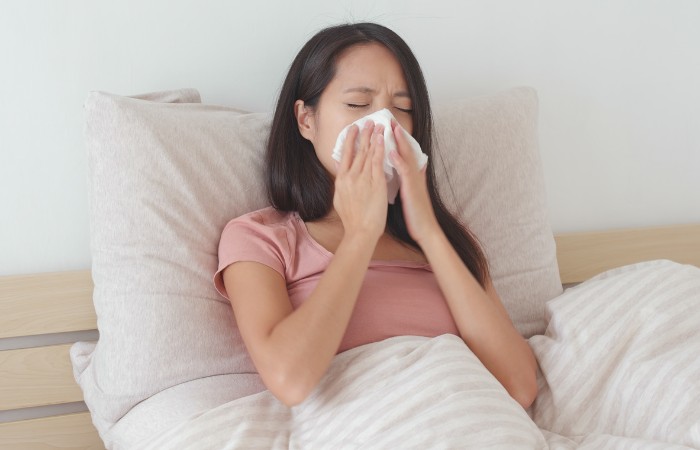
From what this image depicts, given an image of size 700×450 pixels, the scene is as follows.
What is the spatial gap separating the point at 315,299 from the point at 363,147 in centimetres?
28

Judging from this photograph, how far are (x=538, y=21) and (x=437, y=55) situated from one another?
0.93 ft

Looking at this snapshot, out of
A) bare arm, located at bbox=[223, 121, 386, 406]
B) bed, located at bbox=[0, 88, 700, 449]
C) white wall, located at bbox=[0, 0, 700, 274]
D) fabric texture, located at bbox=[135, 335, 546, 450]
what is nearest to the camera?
fabric texture, located at bbox=[135, 335, 546, 450]

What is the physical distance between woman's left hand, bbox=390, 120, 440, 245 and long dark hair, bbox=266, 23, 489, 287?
10cm

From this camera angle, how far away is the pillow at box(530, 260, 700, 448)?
117cm

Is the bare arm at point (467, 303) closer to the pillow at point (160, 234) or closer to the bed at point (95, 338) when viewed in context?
the bed at point (95, 338)

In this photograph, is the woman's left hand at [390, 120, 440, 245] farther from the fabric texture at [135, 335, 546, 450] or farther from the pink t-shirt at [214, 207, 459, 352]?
the fabric texture at [135, 335, 546, 450]

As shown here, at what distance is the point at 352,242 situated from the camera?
49.1 inches

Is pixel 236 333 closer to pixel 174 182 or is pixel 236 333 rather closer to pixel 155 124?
pixel 174 182

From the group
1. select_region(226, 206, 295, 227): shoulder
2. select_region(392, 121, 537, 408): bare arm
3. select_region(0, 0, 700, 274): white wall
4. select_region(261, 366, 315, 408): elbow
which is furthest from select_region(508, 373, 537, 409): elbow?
select_region(0, 0, 700, 274): white wall

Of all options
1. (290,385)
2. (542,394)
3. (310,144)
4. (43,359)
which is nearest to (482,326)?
(542,394)

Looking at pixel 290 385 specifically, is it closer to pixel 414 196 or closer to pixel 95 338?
pixel 414 196

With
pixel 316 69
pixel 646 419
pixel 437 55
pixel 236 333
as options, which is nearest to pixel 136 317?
pixel 236 333

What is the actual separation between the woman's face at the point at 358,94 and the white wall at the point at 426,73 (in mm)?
339

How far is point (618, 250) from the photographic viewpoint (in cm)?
193
